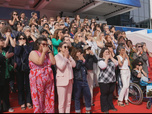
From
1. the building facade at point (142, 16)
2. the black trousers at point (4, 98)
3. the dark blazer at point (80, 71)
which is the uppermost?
the building facade at point (142, 16)

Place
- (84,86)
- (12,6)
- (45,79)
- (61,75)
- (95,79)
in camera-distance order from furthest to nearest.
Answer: (12,6)
(95,79)
(84,86)
(61,75)
(45,79)

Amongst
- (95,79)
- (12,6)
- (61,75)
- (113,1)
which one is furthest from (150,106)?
(12,6)

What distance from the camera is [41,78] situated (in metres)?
3.02

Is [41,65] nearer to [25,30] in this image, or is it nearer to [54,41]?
[54,41]

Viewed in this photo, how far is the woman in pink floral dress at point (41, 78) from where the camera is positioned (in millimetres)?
3002

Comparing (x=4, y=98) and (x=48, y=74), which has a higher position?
(x=48, y=74)

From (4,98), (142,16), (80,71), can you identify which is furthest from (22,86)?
(142,16)

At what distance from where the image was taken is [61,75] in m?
3.35

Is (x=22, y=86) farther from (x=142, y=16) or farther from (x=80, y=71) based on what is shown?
(x=142, y=16)

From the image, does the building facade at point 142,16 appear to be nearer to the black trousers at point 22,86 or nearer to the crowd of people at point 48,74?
the crowd of people at point 48,74

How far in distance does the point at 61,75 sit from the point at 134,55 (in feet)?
10.7

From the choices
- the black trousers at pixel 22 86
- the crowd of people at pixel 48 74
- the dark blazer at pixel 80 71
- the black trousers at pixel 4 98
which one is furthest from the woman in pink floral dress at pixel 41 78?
the black trousers at pixel 4 98

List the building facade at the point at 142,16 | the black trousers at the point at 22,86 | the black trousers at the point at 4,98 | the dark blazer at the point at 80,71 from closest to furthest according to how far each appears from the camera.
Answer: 1. the black trousers at the point at 4,98
2. the black trousers at the point at 22,86
3. the dark blazer at the point at 80,71
4. the building facade at the point at 142,16

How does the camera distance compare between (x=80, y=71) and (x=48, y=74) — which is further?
(x=80, y=71)
